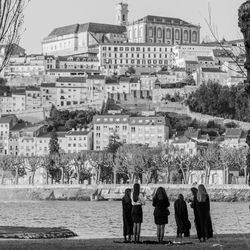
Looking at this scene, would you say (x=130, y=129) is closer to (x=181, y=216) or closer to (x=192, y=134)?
(x=192, y=134)

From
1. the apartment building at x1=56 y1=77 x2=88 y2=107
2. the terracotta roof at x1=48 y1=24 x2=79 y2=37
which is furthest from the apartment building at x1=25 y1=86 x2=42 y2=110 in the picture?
the terracotta roof at x1=48 y1=24 x2=79 y2=37

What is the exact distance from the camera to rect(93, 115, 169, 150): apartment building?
11538 cm

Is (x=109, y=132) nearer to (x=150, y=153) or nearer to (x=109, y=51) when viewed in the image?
(x=150, y=153)

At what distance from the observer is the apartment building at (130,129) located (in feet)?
379

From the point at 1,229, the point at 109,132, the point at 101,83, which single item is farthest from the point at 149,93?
the point at 1,229

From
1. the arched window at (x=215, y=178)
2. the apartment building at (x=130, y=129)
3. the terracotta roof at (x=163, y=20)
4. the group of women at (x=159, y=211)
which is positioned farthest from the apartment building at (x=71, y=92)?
the group of women at (x=159, y=211)

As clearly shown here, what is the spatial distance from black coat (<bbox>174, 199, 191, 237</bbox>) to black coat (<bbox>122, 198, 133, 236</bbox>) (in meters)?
1.28

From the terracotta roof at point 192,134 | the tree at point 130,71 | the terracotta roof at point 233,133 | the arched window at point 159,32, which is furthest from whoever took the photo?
the arched window at point 159,32

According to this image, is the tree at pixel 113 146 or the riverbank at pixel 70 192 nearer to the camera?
the riverbank at pixel 70 192

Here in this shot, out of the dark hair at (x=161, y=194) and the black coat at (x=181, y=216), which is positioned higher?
the dark hair at (x=161, y=194)

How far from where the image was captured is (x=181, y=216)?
19.5 m

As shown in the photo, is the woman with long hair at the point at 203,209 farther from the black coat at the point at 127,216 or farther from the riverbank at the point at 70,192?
the riverbank at the point at 70,192

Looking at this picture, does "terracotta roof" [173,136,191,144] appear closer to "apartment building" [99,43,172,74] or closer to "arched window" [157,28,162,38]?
"apartment building" [99,43,172,74]

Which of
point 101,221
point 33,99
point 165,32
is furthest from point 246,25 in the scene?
point 165,32
